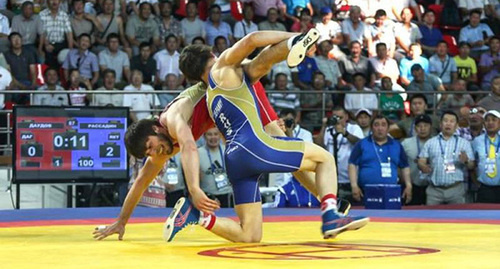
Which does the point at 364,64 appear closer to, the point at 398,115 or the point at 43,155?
the point at 398,115

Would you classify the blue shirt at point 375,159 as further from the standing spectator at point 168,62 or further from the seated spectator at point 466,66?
the seated spectator at point 466,66

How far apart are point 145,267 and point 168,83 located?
7.63 meters

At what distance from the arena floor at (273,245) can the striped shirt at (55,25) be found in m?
4.47

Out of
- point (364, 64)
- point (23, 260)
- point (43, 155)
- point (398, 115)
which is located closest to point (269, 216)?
point (43, 155)

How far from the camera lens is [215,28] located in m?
13.5

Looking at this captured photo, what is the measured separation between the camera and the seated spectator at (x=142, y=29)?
13133mm

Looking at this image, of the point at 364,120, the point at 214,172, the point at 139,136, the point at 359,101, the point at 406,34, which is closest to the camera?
the point at 139,136

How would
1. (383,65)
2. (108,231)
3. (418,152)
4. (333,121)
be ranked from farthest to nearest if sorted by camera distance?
(383,65) < (418,152) < (333,121) < (108,231)

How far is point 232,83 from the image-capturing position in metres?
5.90

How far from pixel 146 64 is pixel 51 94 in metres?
1.68

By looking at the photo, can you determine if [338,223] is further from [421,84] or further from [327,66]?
A: [421,84]

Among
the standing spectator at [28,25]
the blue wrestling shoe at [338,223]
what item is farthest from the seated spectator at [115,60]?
the blue wrestling shoe at [338,223]

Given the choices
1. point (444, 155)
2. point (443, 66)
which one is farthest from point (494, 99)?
point (443, 66)

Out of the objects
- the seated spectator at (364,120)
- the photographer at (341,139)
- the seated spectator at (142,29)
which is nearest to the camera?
the photographer at (341,139)
